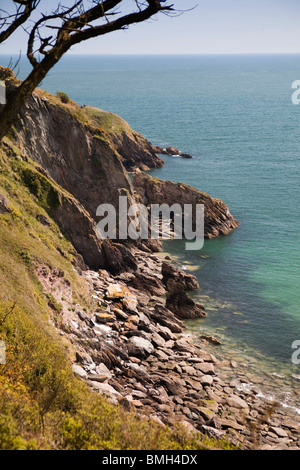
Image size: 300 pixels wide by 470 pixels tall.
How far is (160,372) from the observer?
31094 mm

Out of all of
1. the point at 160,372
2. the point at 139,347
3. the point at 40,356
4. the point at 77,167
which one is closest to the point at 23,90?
the point at 40,356

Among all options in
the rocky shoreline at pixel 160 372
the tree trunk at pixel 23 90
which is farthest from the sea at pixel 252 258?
the rocky shoreline at pixel 160 372

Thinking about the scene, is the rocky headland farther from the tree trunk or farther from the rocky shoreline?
the tree trunk

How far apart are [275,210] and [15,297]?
2410 inches

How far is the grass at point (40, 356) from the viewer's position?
10.9 meters

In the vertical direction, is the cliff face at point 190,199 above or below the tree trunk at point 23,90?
below

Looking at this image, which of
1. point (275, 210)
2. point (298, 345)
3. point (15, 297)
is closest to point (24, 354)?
point (15, 297)

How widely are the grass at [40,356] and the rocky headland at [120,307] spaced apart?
79cm

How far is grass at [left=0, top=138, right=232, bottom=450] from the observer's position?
1090 cm

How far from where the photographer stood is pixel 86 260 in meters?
45.9

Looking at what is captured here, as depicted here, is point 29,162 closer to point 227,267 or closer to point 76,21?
point 227,267

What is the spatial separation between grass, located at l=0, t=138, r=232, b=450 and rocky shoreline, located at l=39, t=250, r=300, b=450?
5.73ft

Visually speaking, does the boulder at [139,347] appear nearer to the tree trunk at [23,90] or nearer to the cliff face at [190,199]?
the tree trunk at [23,90]

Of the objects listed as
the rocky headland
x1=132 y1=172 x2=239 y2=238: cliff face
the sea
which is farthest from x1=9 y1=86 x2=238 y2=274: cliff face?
x1=132 y1=172 x2=239 y2=238: cliff face
